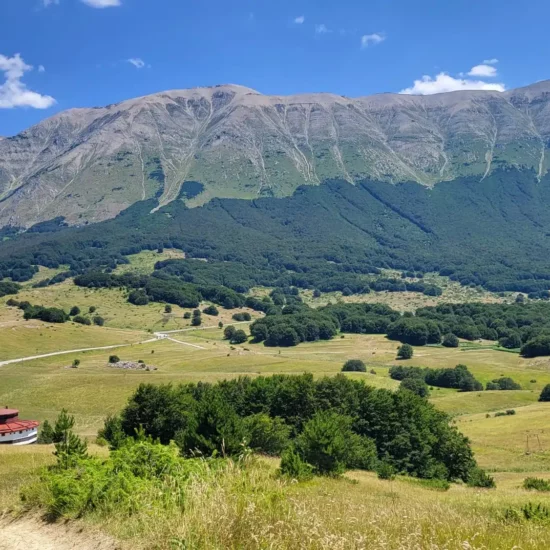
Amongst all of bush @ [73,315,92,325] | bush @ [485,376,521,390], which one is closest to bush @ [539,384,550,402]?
bush @ [485,376,521,390]

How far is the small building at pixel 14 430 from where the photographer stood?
53250mm

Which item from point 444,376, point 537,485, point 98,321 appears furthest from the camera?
point 98,321

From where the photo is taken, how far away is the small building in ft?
175

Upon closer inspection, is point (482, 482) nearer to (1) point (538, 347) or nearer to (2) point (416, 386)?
(2) point (416, 386)

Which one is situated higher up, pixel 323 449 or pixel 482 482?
pixel 323 449

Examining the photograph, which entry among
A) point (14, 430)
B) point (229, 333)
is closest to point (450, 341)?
point (229, 333)

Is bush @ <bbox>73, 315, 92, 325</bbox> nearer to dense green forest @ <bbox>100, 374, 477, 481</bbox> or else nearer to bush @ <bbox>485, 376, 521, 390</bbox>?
bush @ <bbox>485, 376, 521, 390</bbox>

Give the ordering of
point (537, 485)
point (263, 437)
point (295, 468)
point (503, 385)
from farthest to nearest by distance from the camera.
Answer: point (503, 385)
point (263, 437)
point (537, 485)
point (295, 468)

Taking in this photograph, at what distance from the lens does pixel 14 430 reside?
176 ft

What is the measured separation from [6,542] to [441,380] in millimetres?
118330

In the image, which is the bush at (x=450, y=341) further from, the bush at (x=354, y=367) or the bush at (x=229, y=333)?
the bush at (x=229, y=333)

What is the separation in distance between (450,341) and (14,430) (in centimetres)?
14747

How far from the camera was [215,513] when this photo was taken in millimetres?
8953

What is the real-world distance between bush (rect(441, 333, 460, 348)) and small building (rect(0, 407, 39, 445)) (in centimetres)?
14406
